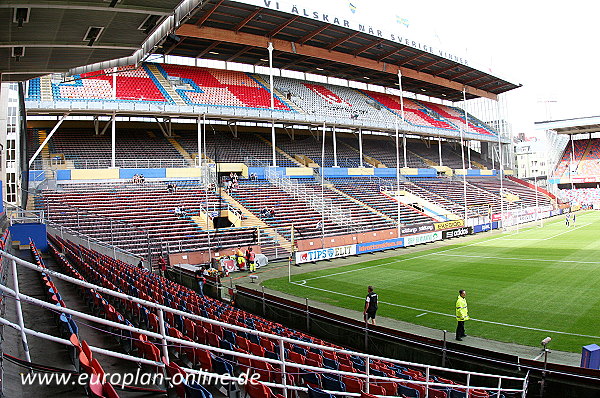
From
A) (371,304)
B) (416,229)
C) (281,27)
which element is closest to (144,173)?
(281,27)

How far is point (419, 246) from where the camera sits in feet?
123

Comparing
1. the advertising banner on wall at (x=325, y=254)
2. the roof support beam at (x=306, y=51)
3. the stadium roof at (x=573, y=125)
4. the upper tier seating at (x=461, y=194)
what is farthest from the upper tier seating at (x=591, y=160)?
the advertising banner on wall at (x=325, y=254)

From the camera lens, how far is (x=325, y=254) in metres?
31.7

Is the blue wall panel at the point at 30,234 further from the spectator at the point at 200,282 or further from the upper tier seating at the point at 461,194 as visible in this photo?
the upper tier seating at the point at 461,194

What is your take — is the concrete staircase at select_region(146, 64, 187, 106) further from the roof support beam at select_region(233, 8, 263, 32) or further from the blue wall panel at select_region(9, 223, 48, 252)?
the blue wall panel at select_region(9, 223, 48, 252)

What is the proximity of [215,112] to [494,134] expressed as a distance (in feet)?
165

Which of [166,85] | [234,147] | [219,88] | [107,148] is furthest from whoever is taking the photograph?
[234,147]

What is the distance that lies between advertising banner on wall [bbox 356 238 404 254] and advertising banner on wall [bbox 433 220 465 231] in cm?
595

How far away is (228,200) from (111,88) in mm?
13060

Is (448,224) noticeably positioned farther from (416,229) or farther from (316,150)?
(316,150)

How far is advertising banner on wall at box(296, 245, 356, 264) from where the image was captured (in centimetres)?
2992

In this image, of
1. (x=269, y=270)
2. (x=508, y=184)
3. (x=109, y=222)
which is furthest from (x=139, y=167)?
(x=508, y=184)

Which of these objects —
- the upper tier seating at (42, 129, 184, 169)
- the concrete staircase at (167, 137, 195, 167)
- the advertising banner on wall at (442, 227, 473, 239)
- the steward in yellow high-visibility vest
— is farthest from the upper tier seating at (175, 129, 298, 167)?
the steward in yellow high-visibility vest

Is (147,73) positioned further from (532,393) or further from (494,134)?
(494,134)
